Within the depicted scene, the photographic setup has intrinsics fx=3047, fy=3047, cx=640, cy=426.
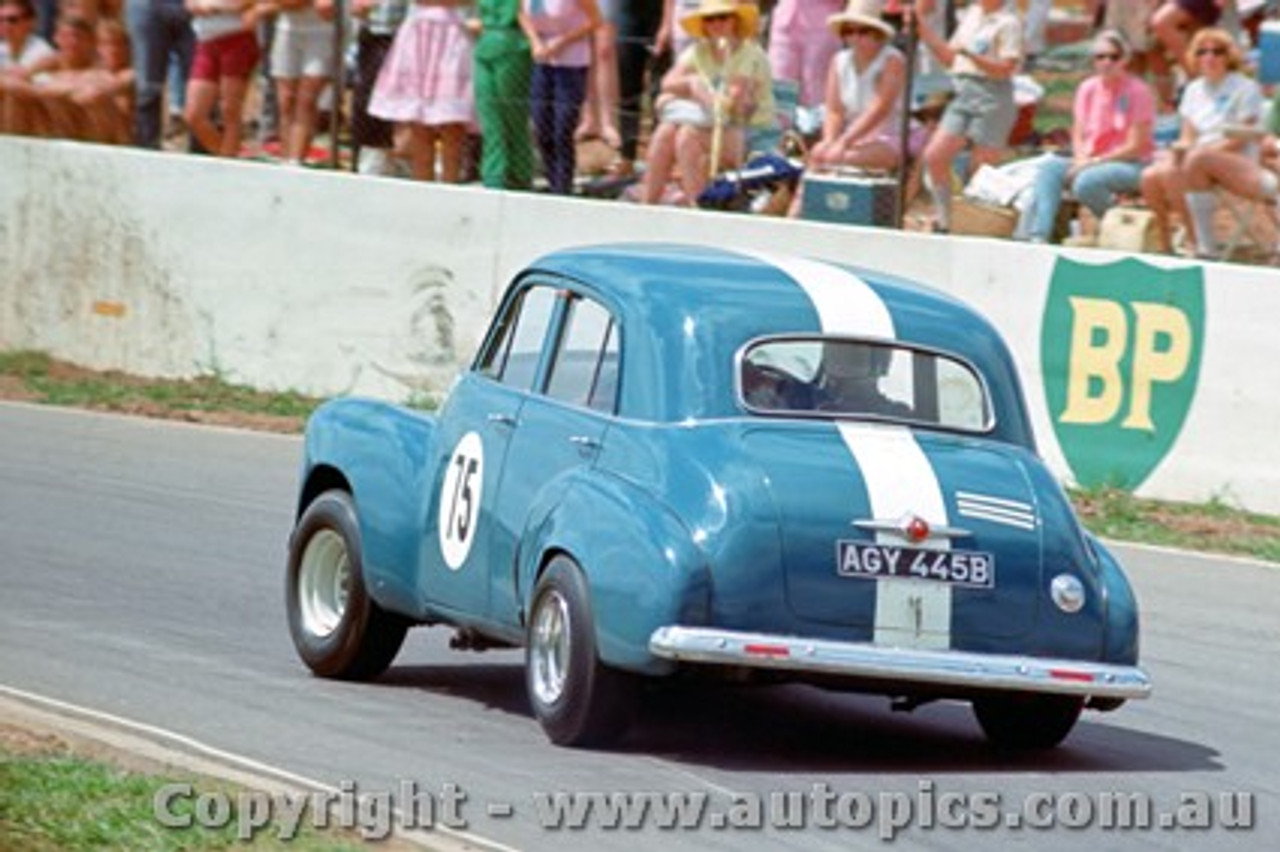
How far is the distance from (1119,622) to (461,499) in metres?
2.12

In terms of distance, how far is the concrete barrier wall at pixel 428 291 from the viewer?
1546 centimetres

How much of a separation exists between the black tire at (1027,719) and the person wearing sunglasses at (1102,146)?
7.51 meters

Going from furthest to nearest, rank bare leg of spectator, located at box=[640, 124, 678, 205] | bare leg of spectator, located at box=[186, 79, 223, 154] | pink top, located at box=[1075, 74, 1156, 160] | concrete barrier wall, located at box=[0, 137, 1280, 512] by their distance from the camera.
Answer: bare leg of spectator, located at box=[186, 79, 223, 154] → bare leg of spectator, located at box=[640, 124, 678, 205] → pink top, located at box=[1075, 74, 1156, 160] → concrete barrier wall, located at box=[0, 137, 1280, 512]

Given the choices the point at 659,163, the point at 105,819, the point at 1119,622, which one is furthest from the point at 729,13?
the point at 105,819

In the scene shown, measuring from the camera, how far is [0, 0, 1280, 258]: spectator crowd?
1661 cm

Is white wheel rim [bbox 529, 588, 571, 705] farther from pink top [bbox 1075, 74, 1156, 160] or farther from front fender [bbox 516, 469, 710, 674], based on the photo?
pink top [bbox 1075, 74, 1156, 160]

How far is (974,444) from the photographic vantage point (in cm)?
934

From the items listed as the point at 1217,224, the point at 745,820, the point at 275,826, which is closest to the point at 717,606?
the point at 745,820

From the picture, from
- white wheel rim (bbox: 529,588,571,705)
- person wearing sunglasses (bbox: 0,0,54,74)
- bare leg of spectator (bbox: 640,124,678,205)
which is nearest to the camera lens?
white wheel rim (bbox: 529,588,571,705)

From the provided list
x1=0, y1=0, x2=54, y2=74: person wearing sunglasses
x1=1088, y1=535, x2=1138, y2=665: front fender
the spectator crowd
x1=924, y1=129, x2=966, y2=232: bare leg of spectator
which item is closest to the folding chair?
the spectator crowd

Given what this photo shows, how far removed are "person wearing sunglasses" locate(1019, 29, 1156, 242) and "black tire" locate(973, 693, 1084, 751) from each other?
7.51 meters

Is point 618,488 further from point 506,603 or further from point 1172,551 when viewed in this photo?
point 1172,551

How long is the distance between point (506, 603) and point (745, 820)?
156 centimetres

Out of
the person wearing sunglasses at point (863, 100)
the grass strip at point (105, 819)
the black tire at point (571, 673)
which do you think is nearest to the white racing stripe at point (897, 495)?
the black tire at point (571, 673)
